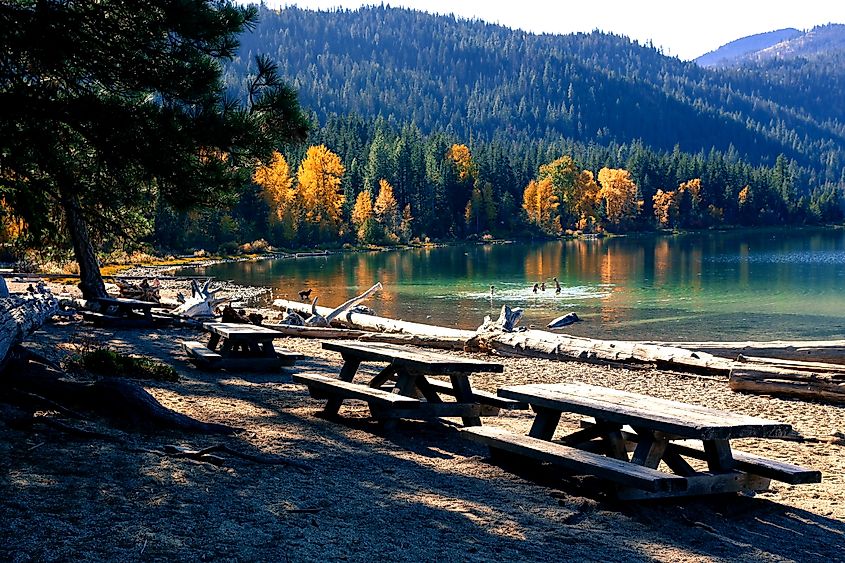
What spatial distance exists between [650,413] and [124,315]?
1792 centimetres

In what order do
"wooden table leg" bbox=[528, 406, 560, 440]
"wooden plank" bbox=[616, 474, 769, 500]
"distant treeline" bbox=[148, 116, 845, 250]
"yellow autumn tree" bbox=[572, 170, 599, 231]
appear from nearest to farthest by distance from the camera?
"wooden plank" bbox=[616, 474, 769, 500] → "wooden table leg" bbox=[528, 406, 560, 440] → "distant treeline" bbox=[148, 116, 845, 250] → "yellow autumn tree" bbox=[572, 170, 599, 231]

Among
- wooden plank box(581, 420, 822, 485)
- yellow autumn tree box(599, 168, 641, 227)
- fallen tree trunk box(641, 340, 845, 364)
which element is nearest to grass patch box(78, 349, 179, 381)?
wooden plank box(581, 420, 822, 485)

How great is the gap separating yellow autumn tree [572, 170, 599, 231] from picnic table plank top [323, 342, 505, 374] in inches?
5144

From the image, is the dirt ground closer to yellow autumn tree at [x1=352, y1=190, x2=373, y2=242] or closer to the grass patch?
the grass patch

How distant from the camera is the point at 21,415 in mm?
8992

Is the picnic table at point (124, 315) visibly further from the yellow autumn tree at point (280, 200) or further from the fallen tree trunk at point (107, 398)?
the yellow autumn tree at point (280, 200)

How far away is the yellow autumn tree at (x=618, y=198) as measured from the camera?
487 ft

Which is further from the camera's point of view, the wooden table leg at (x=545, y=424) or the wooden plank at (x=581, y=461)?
the wooden table leg at (x=545, y=424)

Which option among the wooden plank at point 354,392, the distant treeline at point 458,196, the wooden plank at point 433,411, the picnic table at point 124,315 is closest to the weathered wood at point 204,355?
the wooden plank at point 354,392

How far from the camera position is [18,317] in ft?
39.9

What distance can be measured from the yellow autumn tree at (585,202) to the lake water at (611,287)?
48765 millimetres

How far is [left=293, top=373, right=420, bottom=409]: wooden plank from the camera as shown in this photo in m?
10.3

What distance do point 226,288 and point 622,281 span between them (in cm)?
2335

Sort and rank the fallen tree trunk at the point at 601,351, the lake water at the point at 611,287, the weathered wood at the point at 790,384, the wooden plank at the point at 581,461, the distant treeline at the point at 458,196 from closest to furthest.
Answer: the wooden plank at the point at 581,461 < the weathered wood at the point at 790,384 < the fallen tree trunk at the point at 601,351 < the lake water at the point at 611,287 < the distant treeline at the point at 458,196
